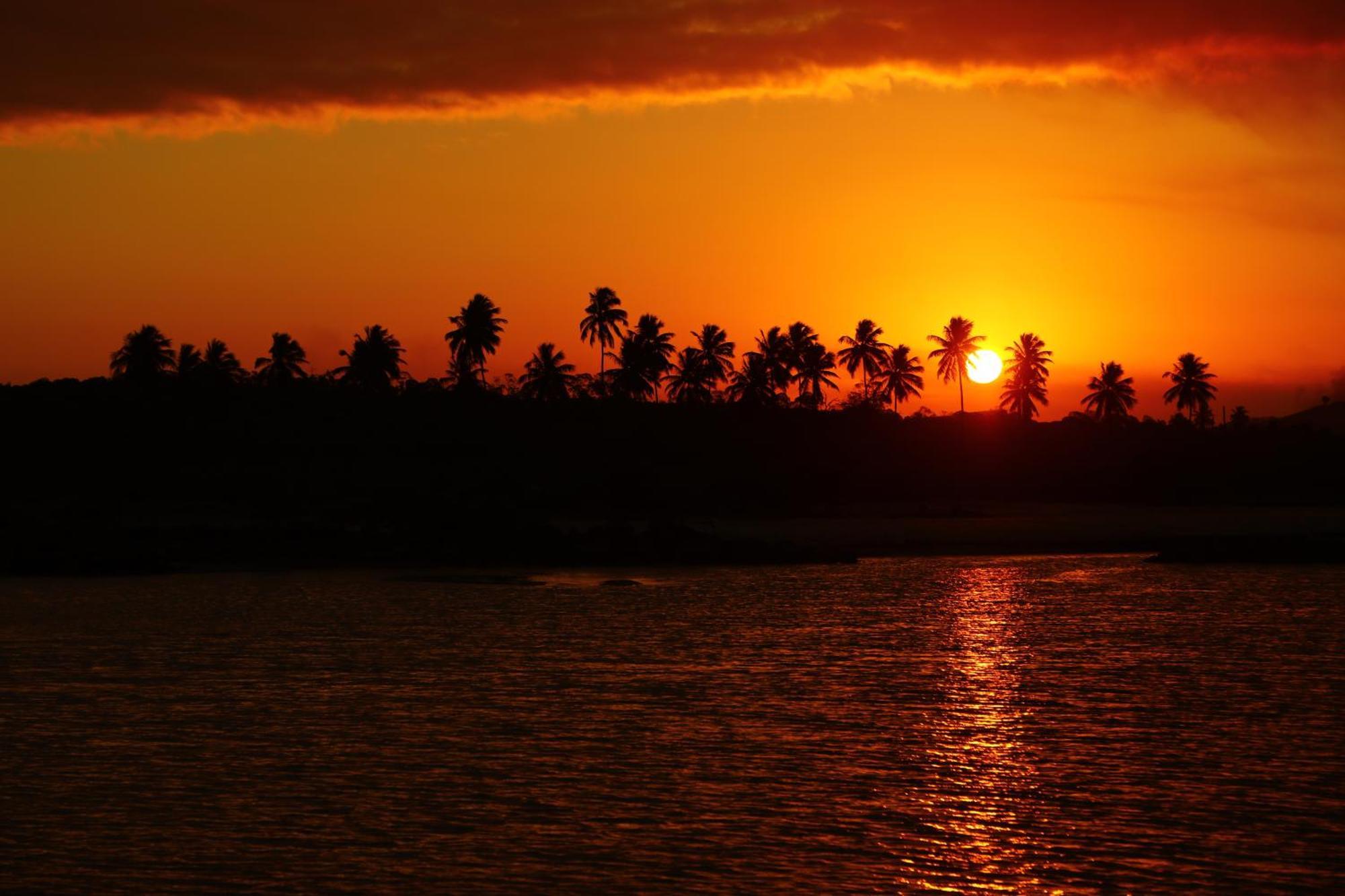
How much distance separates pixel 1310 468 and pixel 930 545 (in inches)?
2247

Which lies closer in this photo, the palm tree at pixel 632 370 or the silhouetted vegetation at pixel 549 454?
the silhouetted vegetation at pixel 549 454

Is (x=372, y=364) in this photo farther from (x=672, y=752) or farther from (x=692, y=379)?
(x=672, y=752)

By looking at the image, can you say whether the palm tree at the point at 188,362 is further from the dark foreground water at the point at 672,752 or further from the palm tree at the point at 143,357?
the dark foreground water at the point at 672,752

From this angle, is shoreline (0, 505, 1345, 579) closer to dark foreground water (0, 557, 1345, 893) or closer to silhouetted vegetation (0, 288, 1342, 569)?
silhouetted vegetation (0, 288, 1342, 569)

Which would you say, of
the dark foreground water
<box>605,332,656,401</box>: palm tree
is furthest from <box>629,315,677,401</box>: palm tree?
the dark foreground water

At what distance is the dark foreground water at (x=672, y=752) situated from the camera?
15828 mm

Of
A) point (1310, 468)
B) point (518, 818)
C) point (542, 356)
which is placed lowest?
point (518, 818)

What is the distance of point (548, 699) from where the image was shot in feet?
93.0

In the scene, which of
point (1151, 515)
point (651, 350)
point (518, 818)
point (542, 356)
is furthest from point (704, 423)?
point (518, 818)

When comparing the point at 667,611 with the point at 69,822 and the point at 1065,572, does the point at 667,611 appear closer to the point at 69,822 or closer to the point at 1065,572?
the point at 1065,572

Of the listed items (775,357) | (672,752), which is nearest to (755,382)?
(775,357)

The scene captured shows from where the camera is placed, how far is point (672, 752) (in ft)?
73.7

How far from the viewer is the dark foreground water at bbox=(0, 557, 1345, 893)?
51.9ft

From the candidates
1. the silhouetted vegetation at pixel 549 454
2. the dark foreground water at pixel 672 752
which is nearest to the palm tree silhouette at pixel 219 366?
the silhouetted vegetation at pixel 549 454
